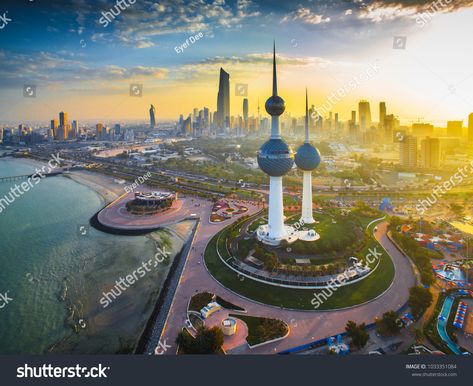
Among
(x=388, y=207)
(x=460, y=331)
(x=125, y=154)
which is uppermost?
(x=125, y=154)

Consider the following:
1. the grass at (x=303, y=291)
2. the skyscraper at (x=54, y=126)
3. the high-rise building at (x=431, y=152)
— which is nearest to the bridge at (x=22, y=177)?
the grass at (x=303, y=291)

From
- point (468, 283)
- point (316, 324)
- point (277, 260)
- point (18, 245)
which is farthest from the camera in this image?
point (18, 245)

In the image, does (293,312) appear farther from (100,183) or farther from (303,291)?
(100,183)

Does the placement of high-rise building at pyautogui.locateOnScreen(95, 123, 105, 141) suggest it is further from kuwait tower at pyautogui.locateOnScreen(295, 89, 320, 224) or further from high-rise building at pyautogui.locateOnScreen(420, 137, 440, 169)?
kuwait tower at pyautogui.locateOnScreen(295, 89, 320, 224)

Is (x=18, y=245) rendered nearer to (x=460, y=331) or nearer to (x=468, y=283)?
(x=460, y=331)

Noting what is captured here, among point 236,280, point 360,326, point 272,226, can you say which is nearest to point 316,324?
point 360,326

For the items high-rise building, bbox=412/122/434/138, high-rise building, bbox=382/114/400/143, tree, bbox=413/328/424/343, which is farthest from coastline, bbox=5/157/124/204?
high-rise building, bbox=382/114/400/143
